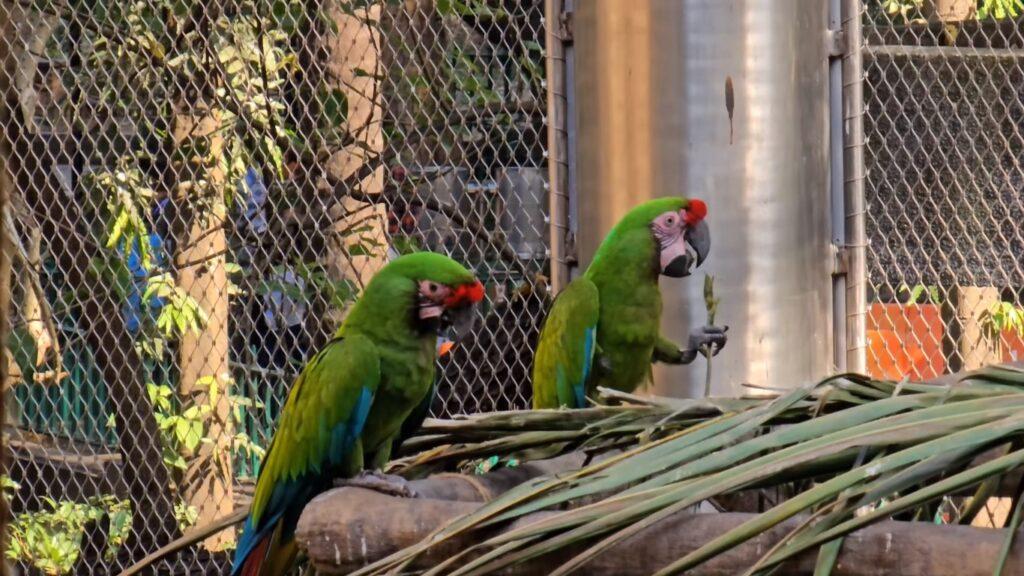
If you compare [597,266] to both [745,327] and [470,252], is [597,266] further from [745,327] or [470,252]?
[470,252]

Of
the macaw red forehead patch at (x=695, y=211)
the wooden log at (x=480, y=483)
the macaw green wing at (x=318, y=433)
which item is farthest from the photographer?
the macaw red forehead patch at (x=695, y=211)

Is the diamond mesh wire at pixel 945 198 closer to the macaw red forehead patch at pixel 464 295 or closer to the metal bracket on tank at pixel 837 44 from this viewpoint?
the metal bracket on tank at pixel 837 44

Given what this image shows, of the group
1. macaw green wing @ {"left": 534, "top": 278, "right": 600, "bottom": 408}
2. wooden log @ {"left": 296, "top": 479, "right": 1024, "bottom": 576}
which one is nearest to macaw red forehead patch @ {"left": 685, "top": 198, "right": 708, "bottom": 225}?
macaw green wing @ {"left": 534, "top": 278, "right": 600, "bottom": 408}

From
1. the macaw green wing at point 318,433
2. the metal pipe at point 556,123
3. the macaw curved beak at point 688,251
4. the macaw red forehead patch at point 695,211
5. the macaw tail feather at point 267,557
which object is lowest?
the macaw tail feather at point 267,557

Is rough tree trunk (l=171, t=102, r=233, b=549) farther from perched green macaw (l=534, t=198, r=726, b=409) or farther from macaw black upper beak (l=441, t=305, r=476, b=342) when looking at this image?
macaw black upper beak (l=441, t=305, r=476, b=342)

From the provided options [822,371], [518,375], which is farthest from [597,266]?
[518,375]

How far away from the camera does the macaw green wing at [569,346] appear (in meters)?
1.94

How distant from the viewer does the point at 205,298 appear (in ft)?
10.6

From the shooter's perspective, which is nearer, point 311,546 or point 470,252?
point 311,546

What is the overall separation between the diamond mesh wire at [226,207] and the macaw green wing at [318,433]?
138cm

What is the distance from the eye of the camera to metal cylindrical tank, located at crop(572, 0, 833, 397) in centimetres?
188

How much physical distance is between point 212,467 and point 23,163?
3.05ft

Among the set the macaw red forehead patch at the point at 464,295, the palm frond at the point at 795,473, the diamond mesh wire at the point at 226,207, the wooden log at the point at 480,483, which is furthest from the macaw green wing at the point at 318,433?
the diamond mesh wire at the point at 226,207

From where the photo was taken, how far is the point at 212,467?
324cm
